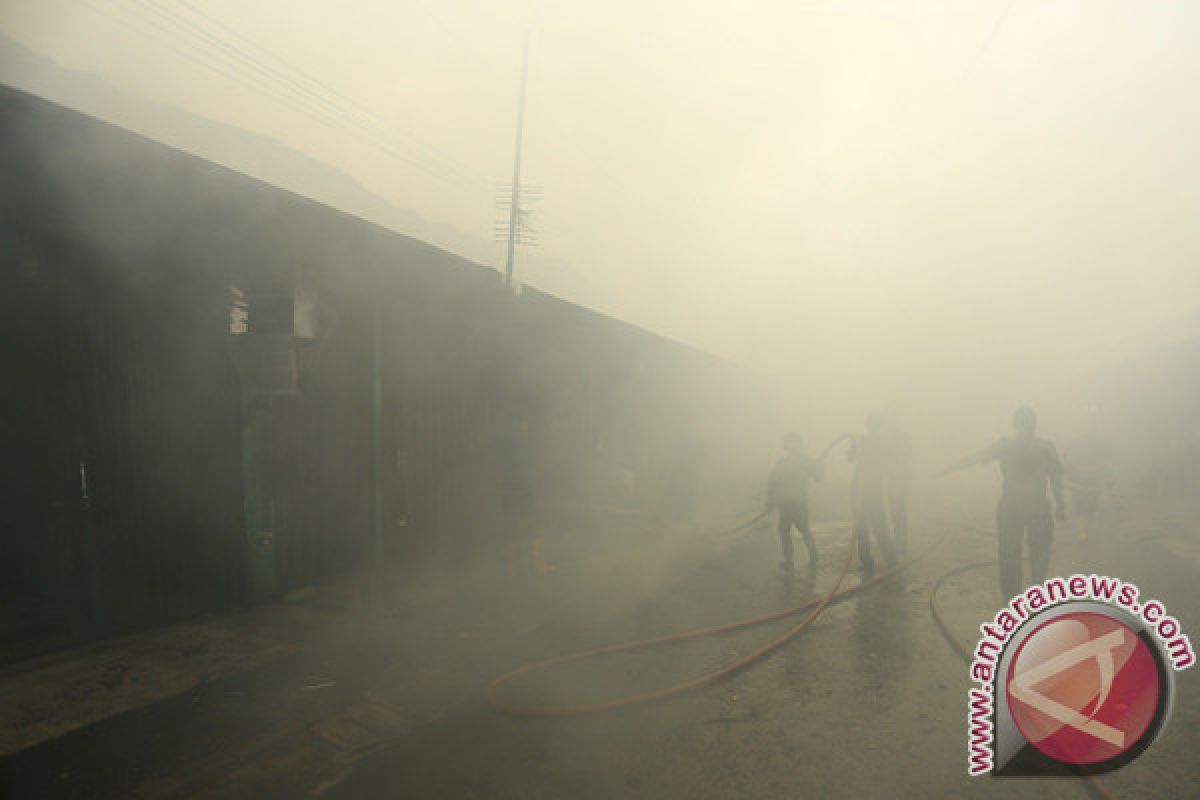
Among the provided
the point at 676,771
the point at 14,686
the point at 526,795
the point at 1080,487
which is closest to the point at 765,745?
the point at 676,771

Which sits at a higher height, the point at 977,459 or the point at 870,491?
the point at 977,459

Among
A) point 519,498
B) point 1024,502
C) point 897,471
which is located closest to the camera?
point 1024,502

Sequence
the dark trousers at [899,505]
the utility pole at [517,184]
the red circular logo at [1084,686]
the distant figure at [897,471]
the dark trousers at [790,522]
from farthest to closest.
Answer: the utility pole at [517,184] < the dark trousers at [899,505] < the distant figure at [897,471] < the dark trousers at [790,522] < the red circular logo at [1084,686]

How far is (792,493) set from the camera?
7.01 m

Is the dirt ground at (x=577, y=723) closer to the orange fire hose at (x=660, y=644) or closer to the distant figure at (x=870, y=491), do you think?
the orange fire hose at (x=660, y=644)

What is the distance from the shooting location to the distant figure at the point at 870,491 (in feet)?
23.3

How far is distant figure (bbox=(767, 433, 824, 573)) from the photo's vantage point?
7023 mm

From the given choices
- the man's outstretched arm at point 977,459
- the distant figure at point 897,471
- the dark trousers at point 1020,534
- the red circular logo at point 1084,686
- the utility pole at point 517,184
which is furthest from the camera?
the utility pole at point 517,184

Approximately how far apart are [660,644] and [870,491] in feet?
12.6

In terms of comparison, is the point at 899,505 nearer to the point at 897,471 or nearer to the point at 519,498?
the point at 897,471

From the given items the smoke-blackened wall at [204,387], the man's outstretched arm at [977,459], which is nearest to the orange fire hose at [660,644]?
the man's outstretched arm at [977,459]

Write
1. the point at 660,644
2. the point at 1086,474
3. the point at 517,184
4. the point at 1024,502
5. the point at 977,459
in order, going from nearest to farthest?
the point at 660,644, the point at 1024,502, the point at 977,459, the point at 1086,474, the point at 517,184

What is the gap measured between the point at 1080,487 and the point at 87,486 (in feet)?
40.2

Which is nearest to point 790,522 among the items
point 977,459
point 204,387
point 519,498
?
point 977,459
